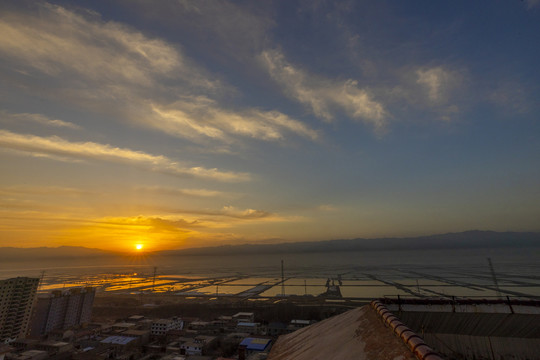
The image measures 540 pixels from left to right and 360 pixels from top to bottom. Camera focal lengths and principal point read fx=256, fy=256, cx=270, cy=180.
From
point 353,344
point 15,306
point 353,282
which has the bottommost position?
point 353,282

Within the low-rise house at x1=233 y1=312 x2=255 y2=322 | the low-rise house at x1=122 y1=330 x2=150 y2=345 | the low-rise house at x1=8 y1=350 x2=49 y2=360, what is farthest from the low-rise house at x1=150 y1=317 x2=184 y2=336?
the low-rise house at x1=8 y1=350 x2=49 y2=360

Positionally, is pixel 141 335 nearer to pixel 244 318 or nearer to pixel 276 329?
pixel 244 318

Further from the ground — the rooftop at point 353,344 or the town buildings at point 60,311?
the rooftop at point 353,344

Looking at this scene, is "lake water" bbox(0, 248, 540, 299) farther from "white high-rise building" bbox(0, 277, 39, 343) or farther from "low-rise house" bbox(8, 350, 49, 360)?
"low-rise house" bbox(8, 350, 49, 360)

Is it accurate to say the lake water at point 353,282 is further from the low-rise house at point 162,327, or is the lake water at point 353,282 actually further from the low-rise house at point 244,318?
the low-rise house at point 162,327

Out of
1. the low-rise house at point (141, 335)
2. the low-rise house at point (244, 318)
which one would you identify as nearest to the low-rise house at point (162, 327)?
the low-rise house at point (141, 335)

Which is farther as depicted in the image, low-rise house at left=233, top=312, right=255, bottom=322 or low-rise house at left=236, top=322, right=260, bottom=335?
low-rise house at left=233, top=312, right=255, bottom=322

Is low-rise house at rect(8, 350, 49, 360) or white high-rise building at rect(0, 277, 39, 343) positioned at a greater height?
white high-rise building at rect(0, 277, 39, 343)

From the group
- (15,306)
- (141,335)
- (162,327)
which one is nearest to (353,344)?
(141,335)

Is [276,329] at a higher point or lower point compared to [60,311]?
lower
